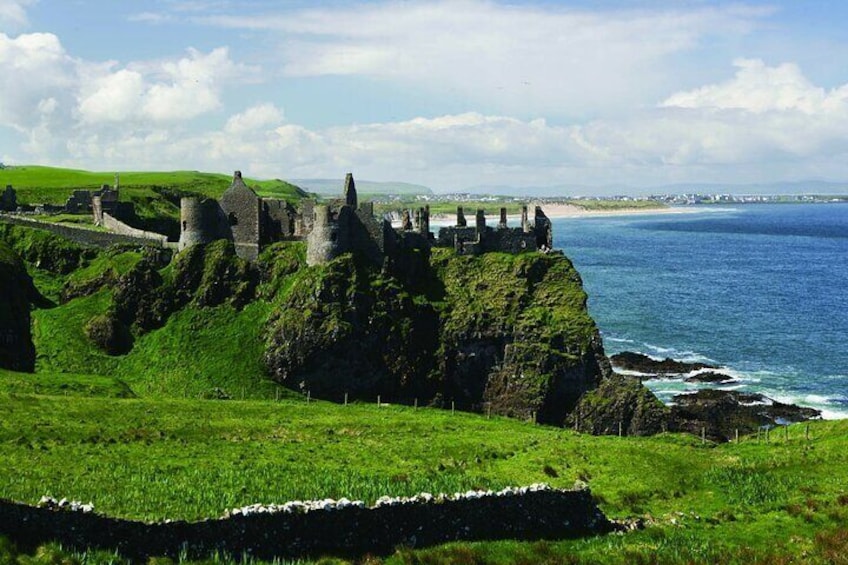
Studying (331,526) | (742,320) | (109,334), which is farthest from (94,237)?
(742,320)

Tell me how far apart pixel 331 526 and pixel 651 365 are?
71075 millimetres

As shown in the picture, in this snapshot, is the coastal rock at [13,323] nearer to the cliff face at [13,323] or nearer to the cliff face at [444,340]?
the cliff face at [13,323]

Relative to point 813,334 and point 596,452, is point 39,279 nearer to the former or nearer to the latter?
point 596,452

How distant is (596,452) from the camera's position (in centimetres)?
4197

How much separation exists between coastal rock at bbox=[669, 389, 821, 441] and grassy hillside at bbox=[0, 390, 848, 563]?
14323 mm

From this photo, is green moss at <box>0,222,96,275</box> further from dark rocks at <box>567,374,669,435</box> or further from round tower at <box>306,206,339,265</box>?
dark rocks at <box>567,374,669,435</box>

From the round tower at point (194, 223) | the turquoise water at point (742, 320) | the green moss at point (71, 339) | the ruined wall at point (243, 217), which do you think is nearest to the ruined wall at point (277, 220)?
the ruined wall at point (243, 217)

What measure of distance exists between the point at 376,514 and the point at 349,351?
4009 cm

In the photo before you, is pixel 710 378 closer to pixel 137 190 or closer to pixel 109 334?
pixel 109 334

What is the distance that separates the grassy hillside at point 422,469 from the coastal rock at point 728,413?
14323 mm

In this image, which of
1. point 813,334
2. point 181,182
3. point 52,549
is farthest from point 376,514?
point 181,182

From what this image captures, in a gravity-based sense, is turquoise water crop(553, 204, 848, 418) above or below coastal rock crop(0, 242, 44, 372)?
below

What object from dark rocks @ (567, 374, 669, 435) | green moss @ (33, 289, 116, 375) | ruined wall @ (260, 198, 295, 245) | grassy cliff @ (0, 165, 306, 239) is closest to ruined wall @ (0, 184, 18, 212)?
grassy cliff @ (0, 165, 306, 239)

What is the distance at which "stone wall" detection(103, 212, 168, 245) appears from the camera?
7950cm
